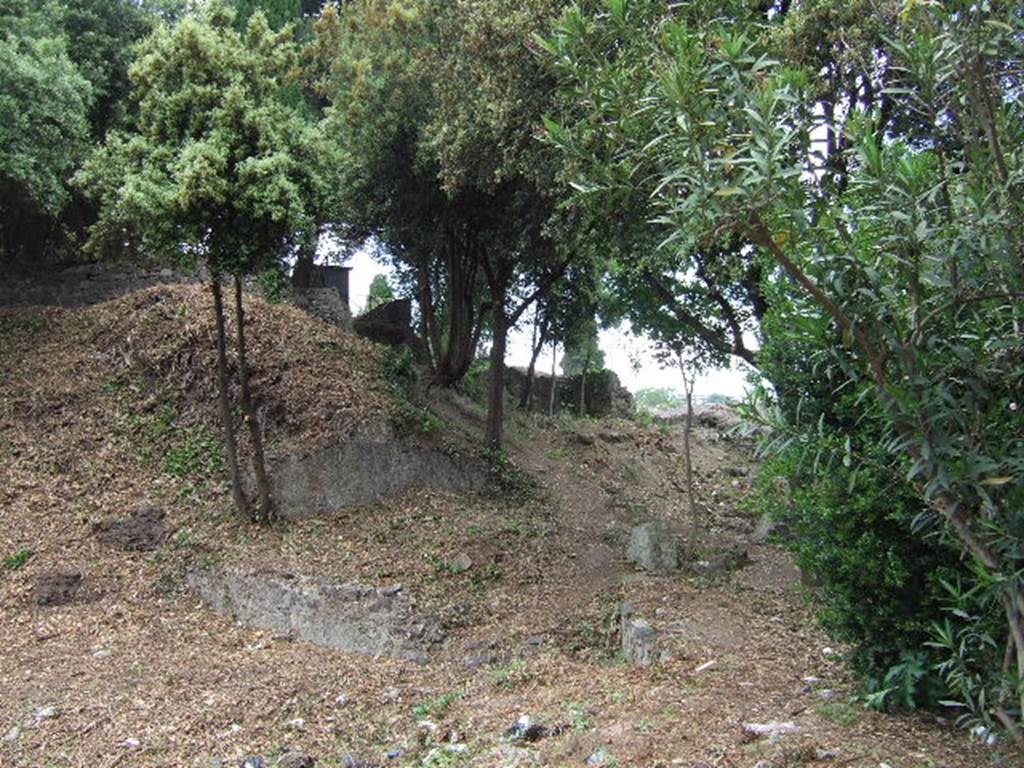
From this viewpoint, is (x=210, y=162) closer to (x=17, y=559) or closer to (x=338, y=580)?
(x=338, y=580)

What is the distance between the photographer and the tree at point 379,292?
23341 millimetres

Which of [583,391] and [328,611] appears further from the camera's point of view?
[583,391]

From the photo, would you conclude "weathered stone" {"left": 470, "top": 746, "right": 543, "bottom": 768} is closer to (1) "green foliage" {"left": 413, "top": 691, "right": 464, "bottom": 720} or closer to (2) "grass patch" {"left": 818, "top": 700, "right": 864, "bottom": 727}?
(1) "green foliage" {"left": 413, "top": 691, "right": 464, "bottom": 720}

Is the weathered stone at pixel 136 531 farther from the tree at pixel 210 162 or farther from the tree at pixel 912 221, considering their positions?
the tree at pixel 912 221

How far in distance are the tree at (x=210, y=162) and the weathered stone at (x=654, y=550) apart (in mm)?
5218

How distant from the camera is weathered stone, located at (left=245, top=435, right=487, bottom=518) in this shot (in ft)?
40.1

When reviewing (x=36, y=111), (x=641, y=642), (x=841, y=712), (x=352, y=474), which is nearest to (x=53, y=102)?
(x=36, y=111)

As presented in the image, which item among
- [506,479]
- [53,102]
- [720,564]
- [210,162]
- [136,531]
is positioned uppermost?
[53,102]

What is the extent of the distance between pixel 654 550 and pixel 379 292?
14.5 meters

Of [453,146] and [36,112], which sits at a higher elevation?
[36,112]

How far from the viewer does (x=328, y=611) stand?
990cm

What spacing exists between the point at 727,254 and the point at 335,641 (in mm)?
6314

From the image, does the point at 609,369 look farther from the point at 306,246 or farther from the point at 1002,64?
the point at 1002,64

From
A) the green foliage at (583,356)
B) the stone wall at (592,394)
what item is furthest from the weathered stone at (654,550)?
the stone wall at (592,394)
